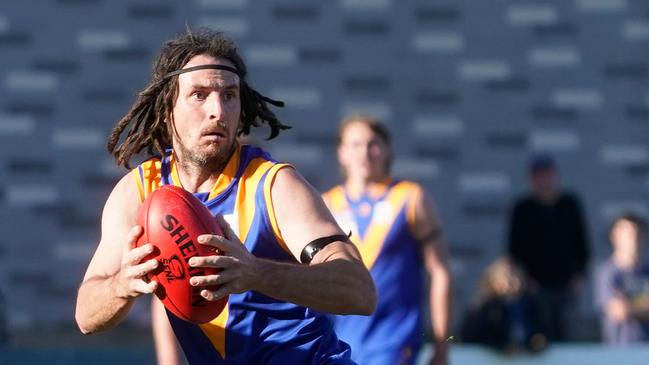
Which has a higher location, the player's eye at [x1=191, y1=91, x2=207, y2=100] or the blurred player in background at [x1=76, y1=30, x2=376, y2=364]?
the player's eye at [x1=191, y1=91, x2=207, y2=100]

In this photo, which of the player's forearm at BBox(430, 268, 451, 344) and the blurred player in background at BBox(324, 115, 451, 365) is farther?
the player's forearm at BBox(430, 268, 451, 344)

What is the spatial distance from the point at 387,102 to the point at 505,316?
3219 millimetres

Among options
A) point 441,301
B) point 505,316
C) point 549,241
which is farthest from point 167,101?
point 549,241

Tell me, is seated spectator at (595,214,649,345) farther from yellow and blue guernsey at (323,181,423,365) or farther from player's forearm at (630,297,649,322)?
yellow and blue guernsey at (323,181,423,365)

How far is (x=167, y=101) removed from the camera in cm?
442

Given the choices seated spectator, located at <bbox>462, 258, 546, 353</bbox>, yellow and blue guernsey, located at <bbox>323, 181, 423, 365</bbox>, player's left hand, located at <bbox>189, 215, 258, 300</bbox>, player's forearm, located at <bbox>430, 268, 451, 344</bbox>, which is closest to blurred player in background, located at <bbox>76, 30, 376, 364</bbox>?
player's left hand, located at <bbox>189, 215, 258, 300</bbox>

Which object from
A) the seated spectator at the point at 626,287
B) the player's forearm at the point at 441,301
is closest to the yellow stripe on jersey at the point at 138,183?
the player's forearm at the point at 441,301

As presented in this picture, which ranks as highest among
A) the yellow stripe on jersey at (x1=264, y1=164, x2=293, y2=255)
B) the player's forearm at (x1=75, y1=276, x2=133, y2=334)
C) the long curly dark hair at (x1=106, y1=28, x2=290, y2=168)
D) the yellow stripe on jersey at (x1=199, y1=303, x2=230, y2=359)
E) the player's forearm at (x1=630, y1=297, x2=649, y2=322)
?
the long curly dark hair at (x1=106, y1=28, x2=290, y2=168)

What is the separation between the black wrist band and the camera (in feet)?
13.0

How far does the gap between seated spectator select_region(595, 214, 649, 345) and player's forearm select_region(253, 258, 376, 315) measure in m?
5.13

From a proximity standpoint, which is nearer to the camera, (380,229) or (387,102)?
(380,229)

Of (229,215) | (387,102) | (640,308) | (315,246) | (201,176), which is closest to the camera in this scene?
(315,246)

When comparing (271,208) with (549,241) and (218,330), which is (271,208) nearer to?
(218,330)

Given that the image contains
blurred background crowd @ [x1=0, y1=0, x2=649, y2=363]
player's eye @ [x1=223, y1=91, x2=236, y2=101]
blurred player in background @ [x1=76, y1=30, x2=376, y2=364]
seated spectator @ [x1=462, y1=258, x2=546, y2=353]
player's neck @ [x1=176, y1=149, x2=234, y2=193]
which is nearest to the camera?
blurred player in background @ [x1=76, y1=30, x2=376, y2=364]
